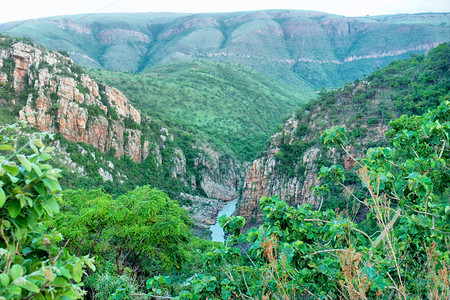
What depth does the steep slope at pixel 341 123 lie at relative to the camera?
84.4 ft

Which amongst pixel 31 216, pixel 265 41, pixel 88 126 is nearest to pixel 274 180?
pixel 88 126

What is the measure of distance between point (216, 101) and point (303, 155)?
4829cm

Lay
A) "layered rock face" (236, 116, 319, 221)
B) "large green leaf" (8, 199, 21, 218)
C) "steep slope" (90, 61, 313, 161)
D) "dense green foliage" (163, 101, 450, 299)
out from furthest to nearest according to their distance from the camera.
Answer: "steep slope" (90, 61, 313, 161)
"layered rock face" (236, 116, 319, 221)
"dense green foliage" (163, 101, 450, 299)
"large green leaf" (8, 199, 21, 218)

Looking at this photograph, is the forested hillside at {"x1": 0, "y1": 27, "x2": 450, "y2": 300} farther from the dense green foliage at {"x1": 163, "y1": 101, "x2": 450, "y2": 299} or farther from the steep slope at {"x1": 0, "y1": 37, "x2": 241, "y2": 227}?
the steep slope at {"x1": 0, "y1": 37, "x2": 241, "y2": 227}

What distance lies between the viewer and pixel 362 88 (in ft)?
107

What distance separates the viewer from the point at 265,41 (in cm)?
15762

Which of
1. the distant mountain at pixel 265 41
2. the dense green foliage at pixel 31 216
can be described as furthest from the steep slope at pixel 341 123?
the distant mountain at pixel 265 41

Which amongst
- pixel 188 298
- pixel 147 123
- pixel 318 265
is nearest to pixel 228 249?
pixel 188 298

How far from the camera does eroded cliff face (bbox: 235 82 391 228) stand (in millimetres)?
26820

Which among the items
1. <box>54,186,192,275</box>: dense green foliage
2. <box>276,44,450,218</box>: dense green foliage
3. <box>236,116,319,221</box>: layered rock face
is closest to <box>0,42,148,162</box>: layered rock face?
<box>236,116,319,221</box>: layered rock face

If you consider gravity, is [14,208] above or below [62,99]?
above

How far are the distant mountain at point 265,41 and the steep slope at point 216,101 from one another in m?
38.1

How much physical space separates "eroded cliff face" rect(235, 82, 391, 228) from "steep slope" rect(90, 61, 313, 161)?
26416 mm

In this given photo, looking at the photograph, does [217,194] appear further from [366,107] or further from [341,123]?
[366,107]
